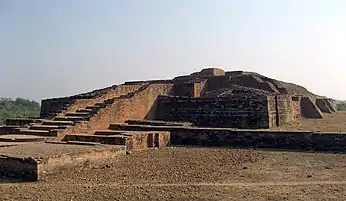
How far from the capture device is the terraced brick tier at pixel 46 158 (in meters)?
7.61

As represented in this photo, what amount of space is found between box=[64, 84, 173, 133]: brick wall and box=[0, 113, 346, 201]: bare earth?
9.77 ft

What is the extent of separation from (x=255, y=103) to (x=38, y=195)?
9788mm

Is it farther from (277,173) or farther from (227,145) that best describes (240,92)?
(277,173)

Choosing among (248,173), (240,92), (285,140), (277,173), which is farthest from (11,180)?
(240,92)

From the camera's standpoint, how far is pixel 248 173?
815 cm

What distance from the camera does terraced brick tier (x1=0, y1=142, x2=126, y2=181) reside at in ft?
25.0

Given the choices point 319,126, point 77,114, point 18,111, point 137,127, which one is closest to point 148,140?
point 137,127

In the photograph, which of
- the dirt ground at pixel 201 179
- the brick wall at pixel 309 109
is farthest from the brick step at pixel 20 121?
the brick wall at pixel 309 109

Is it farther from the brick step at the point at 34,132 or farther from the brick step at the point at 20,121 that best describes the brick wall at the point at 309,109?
the brick step at the point at 34,132

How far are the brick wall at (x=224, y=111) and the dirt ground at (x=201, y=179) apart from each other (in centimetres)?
439

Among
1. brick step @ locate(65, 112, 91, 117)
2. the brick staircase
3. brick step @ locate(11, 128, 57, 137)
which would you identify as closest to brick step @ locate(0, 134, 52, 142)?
the brick staircase

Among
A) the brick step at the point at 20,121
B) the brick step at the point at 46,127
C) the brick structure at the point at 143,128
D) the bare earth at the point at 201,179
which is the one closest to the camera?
the bare earth at the point at 201,179

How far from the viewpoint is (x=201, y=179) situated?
7.62 meters

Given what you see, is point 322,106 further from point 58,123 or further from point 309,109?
point 58,123
